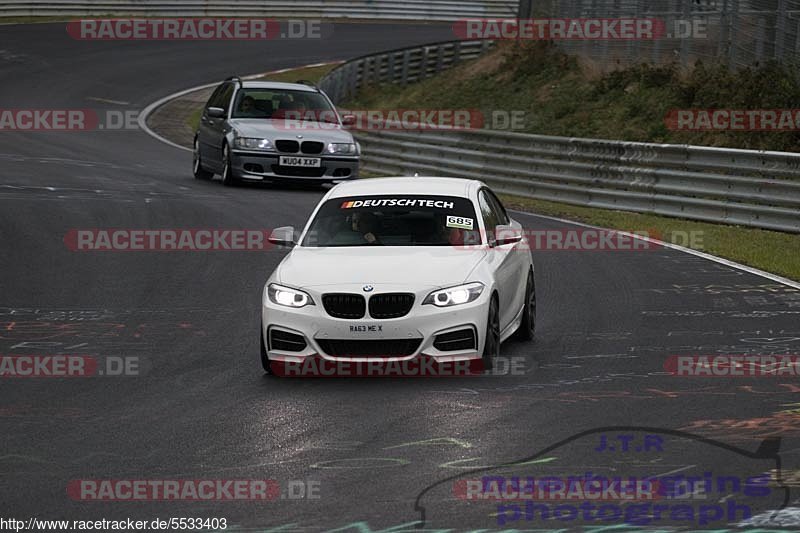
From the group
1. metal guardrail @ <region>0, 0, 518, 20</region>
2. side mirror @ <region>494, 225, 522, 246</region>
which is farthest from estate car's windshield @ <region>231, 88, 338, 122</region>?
metal guardrail @ <region>0, 0, 518, 20</region>

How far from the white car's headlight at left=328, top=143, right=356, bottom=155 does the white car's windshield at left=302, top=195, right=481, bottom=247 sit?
12.8 meters

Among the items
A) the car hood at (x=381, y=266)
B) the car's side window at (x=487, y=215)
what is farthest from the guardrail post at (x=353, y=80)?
the car hood at (x=381, y=266)

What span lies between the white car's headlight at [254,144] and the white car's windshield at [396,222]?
41.7 ft

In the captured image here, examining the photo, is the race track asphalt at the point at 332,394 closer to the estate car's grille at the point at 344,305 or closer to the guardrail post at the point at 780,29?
the estate car's grille at the point at 344,305

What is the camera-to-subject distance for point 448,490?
7.30 meters

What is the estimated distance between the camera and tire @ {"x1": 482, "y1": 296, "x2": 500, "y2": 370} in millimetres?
10680

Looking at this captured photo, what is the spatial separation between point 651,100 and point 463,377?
21961 mm

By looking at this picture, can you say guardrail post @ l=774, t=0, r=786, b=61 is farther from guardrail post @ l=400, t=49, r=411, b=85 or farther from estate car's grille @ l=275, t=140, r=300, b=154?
→ guardrail post @ l=400, t=49, r=411, b=85

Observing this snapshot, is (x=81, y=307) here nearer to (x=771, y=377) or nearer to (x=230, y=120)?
(x=771, y=377)

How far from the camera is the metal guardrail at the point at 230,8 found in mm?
52000

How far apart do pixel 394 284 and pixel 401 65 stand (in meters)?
32.9

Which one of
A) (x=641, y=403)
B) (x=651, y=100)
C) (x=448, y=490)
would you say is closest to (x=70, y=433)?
(x=448, y=490)

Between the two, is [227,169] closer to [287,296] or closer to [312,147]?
[312,147]

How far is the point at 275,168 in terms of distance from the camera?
80.2 ft
